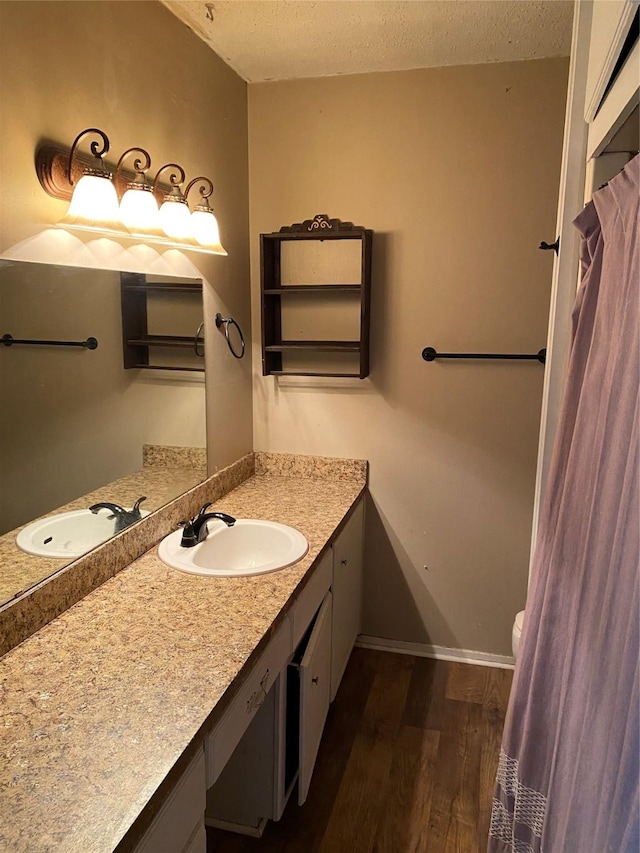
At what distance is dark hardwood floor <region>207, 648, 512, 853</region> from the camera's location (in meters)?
1.75

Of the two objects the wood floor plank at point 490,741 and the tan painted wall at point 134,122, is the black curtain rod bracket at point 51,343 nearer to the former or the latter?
the tan painted wall at point 134,122

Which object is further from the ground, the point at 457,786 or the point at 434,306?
the point at 434,306

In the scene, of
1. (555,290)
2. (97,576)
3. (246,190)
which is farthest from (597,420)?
(246,190)

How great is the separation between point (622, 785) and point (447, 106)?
2.25 metres

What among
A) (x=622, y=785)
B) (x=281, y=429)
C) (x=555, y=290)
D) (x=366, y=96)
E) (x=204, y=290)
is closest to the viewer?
(x=622, y=785)

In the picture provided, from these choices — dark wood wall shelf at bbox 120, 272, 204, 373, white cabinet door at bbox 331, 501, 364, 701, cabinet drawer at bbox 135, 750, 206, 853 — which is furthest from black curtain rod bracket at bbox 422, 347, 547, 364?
cabinet drawer at bbox 135, 750, 206, 853

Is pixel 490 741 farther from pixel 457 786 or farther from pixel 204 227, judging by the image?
pixel 204 227

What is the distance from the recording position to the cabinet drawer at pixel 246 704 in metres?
1.14

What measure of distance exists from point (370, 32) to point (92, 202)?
3.82ft

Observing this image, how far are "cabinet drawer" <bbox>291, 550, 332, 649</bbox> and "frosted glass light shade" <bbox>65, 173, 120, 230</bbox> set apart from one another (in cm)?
110

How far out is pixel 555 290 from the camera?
59.7 inches

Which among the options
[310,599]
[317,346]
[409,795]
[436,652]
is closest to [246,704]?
[310,599]

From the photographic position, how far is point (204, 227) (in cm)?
191

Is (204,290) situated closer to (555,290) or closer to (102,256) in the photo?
(102,256)
